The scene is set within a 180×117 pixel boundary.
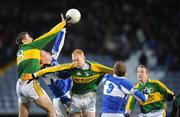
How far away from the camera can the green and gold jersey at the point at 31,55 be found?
34.2ft

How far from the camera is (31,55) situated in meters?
10.5

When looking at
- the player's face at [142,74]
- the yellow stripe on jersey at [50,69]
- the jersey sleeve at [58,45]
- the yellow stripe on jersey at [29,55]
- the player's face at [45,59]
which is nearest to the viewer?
the yellow stripe on jersey at [50,69]

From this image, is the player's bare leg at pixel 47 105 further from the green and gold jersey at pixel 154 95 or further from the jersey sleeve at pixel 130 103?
the green and gold jersey at pixel 154 95

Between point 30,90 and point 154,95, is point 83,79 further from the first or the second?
point 154,95

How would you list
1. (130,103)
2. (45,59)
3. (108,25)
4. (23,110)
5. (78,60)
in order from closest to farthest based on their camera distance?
(78,60) → (23,110) → (45,59) → (130,103) → (108,25)

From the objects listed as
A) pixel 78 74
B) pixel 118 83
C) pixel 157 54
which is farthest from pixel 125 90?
pixel 157 54

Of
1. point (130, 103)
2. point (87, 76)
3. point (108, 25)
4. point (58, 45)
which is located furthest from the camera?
point (108, 25)

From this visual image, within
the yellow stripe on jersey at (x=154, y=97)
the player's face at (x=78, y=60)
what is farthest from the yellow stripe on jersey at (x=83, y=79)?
the yellow stripe on jersey at (x=154, y=97)

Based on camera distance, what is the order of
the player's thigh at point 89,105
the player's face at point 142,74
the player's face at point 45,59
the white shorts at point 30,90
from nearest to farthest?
the white shorts at point 30,90, the player's thigh at point 89,105, the player's face at point 45,59, the player's face at point 142,74

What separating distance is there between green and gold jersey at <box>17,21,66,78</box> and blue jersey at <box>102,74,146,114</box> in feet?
4.02

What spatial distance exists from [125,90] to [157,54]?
8.76m

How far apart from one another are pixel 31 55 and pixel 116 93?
1577mm

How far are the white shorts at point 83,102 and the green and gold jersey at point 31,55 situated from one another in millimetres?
846

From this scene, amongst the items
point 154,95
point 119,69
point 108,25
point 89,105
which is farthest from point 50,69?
point 108,25
